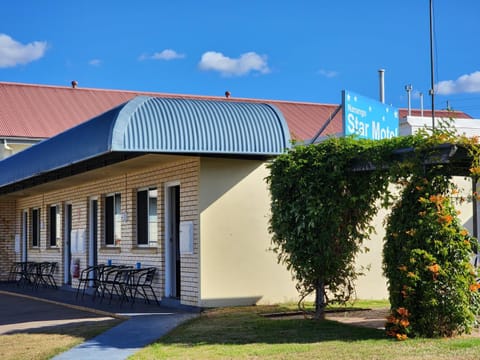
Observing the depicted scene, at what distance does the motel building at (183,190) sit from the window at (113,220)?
26mm

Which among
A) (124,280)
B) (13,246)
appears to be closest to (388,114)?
(124,280)

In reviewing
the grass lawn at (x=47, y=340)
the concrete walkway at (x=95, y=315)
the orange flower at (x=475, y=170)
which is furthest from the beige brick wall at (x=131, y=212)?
the orange flower at (x=475, y=170)

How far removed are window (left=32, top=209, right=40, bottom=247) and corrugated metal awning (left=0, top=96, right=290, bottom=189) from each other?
12.2 meters

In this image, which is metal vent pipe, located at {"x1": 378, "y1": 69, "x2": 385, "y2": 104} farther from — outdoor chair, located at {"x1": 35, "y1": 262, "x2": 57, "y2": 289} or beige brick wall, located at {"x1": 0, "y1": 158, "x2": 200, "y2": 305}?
outdoor chair, located at {"x1": 35, "y1": 262, "x2": 57, "y2": 289}

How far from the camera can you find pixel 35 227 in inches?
1081

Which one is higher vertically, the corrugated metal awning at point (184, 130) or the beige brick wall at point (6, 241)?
the corrugated metal awning at point (184, 130)

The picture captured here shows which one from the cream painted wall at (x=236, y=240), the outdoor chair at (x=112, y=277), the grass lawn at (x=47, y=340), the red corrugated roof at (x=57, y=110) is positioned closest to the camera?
the grass lawn at (x=47, y=340)

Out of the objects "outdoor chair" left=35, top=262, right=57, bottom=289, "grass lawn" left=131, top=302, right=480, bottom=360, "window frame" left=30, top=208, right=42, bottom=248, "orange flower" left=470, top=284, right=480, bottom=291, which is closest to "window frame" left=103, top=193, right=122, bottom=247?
"outdoor chair" left=35, top=262, right=57, bottom=289

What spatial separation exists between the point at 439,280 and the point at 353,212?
94.9 inches

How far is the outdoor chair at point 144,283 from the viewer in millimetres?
16906

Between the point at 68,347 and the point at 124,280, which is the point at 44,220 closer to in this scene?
the point at 124,280

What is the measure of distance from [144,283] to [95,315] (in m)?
1.97

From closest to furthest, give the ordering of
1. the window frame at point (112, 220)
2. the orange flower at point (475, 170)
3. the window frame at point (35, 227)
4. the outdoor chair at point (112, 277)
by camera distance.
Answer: the orange flower at point (475, 170) < the outdoor chair at point (112, 277) < the window frame at point (112, 220) < the window frame at point (35, 227)

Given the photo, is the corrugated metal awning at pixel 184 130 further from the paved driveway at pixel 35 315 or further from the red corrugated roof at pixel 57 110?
the red corrugated roof at pixel 57 110
